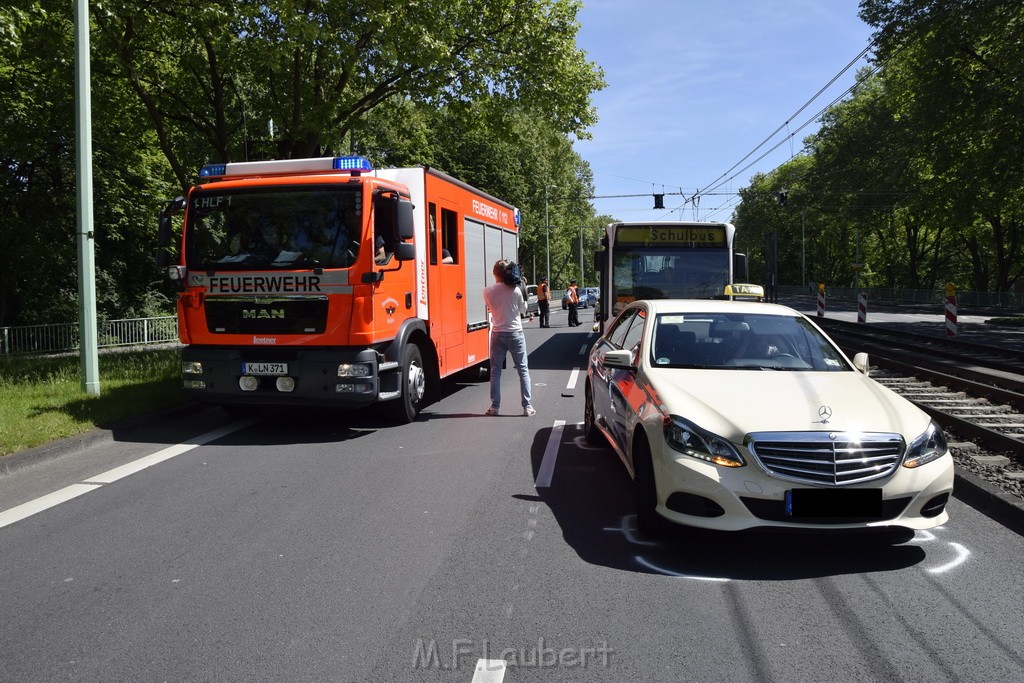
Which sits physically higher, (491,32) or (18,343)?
(491,32)

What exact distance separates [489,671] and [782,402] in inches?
96.7

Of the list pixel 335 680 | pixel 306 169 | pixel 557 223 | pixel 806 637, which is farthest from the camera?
pixel 557 223

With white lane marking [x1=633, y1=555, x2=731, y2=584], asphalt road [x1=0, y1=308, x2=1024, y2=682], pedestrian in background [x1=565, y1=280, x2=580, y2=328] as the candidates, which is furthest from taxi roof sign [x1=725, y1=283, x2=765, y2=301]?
pedestrian in background [x1=565, y1=280, x2=580, y2=328]

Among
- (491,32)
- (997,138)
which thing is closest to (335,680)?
(491,32)

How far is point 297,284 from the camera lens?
8.23 meters

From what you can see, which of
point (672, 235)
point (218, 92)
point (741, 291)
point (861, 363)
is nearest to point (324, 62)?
point (218, 92)

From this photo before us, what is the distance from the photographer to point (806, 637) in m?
3.53

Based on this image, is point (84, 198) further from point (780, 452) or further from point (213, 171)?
point (780, 452)

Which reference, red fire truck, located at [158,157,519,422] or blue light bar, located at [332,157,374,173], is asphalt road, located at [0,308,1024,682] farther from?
blue light bar, located at [332,157,374,173]

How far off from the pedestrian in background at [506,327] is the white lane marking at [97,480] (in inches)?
115

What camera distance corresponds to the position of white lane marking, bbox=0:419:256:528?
5.60 m

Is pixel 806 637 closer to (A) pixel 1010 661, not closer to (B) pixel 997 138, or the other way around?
(A) pixel 1010 661

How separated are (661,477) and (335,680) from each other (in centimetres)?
217

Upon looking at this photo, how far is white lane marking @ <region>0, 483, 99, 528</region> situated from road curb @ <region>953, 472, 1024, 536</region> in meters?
6.27
